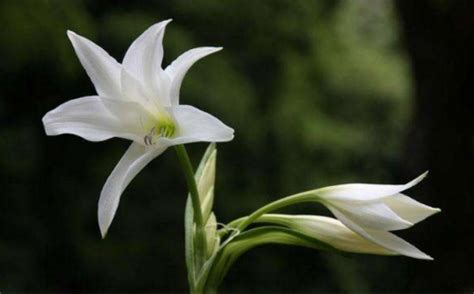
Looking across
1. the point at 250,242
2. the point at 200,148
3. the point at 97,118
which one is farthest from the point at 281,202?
the point at 200,148

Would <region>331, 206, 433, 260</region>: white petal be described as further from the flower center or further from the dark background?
the dark background

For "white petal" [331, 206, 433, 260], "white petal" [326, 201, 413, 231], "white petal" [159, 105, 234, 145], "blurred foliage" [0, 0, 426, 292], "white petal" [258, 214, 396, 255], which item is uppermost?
"white petal" [159, 105, 234, 145]

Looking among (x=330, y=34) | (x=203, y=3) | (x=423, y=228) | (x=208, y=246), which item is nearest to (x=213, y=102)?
(x=203, y=3)

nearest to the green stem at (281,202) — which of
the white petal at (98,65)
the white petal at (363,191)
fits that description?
the white petal at (363,191)

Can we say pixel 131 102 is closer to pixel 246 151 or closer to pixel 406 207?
pixel 406 207

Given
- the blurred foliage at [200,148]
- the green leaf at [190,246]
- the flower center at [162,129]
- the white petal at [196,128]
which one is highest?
the white petal at [196,128]

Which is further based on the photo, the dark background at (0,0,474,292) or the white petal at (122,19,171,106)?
the dark background at (0,0,474,292)

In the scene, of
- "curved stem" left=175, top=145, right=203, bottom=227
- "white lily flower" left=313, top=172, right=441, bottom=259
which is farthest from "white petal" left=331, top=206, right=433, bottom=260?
"curved stem" left=175, top=145, right=203, bottom=227

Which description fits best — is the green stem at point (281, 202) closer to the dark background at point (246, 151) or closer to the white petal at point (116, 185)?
the white petal at point (116, 185)
